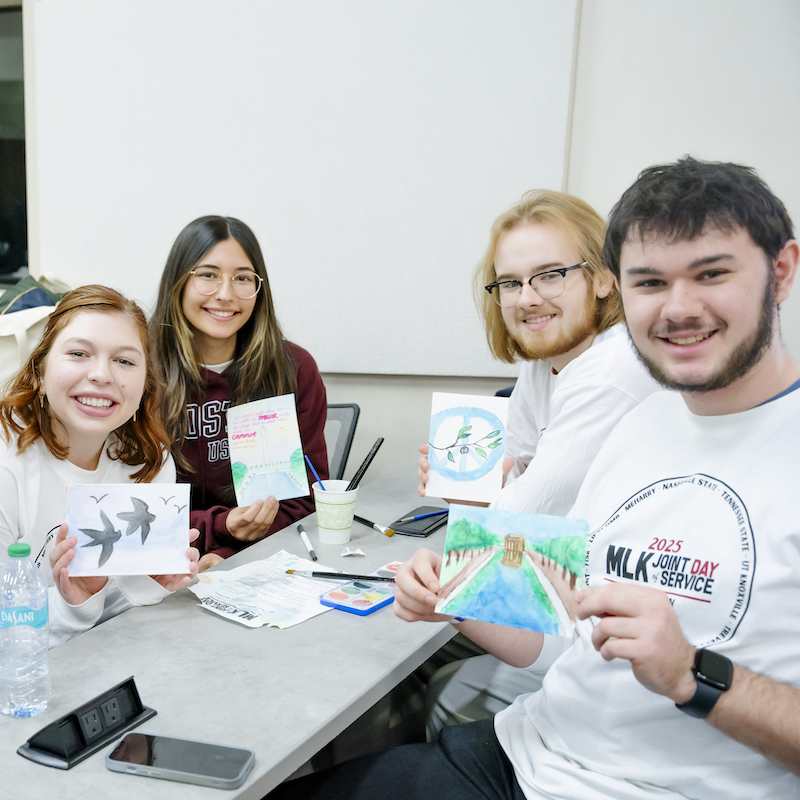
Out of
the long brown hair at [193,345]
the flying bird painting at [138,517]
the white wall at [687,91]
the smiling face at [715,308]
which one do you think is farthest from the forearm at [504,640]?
the white wall at [687,91]

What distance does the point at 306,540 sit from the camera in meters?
1.71

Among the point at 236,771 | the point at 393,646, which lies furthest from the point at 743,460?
the point at 236,771

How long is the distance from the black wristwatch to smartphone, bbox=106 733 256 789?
568mm

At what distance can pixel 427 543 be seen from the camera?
69.0 inches

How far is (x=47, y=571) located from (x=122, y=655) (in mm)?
426

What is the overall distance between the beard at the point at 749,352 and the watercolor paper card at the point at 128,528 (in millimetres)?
938

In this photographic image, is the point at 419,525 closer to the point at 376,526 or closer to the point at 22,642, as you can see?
the point at 376,526

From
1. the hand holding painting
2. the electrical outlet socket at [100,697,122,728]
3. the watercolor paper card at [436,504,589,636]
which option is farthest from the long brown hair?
the watercolor paper card at [436,504,589,636]

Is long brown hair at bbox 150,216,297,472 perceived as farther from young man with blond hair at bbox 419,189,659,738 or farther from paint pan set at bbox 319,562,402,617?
paint pan set at bbox 319,562,402,617

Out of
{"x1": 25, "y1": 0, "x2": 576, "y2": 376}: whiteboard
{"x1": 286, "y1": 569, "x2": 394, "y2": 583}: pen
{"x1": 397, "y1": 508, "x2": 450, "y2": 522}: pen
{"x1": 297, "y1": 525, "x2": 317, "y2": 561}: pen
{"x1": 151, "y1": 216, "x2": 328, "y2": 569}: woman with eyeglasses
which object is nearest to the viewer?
{"x1": 286, "y1": 569, "x2": 394, "y2": 583}: pen

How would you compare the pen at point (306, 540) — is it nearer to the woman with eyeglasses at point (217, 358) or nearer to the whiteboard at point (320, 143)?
the woman with eyeglasses at point (217, 358)

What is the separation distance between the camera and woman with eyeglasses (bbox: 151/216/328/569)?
207 centimetres

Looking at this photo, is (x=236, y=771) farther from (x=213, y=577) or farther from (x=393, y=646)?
(x=213, y=577)

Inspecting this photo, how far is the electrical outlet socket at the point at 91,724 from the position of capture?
92 cm
